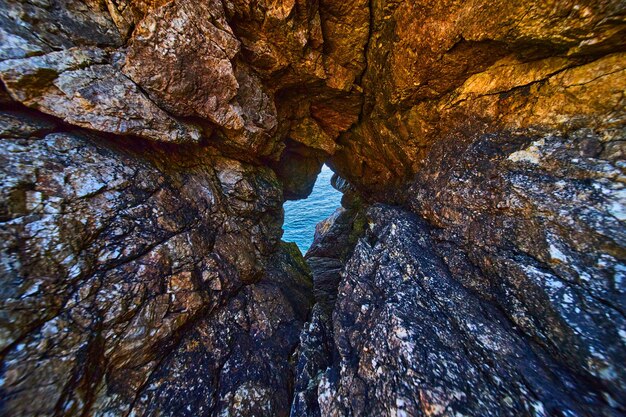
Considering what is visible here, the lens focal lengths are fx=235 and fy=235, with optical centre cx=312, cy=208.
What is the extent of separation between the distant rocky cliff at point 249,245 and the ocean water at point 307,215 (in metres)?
19.5

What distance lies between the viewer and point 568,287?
467cm

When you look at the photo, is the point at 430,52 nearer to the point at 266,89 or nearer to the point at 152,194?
the point at 266,89

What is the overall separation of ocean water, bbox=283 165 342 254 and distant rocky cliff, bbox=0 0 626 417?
1955 centimetres

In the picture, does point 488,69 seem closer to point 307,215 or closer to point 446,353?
point 446,353

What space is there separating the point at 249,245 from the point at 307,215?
24.3 m

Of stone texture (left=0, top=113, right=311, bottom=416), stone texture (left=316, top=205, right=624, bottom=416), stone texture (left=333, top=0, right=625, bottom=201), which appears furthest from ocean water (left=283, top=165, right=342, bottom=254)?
stone texture (left=316, top=205, right=624, bottom=416)

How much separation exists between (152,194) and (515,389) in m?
9.59

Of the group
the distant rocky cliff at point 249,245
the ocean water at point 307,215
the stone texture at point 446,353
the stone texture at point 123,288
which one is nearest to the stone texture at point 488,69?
the distant rocky cliff at point 249,245

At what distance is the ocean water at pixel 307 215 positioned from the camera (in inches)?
1147

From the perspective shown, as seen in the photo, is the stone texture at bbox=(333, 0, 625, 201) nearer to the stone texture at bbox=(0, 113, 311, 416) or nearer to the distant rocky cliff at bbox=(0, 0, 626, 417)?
the distant rocky cliff at bbox=(0, 0, 626, 417)

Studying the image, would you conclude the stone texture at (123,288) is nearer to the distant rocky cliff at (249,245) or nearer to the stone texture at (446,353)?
the distant rocky cliff at (249,245)

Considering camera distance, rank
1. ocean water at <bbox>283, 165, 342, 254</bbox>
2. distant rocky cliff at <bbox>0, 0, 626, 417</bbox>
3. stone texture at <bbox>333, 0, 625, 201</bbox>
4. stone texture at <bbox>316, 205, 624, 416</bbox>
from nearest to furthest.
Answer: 1. stone texture at <bbox>316, 205, 624, 416</bbox>
2. distant rocky cliff at <bbox>0, 0, 626, 417</bbox>
3. stone texture at <bbox>333, 0, 625, 201</bbox>
4. ocean water at <bbox>283, 165, 342, 254</bbox>

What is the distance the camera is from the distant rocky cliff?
15.0ft

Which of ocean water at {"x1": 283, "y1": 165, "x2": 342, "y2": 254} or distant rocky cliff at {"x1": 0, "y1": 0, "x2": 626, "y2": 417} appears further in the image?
ocean water at {"x1": 283, "y1": 165, "x2": 342, "y2": 254}
